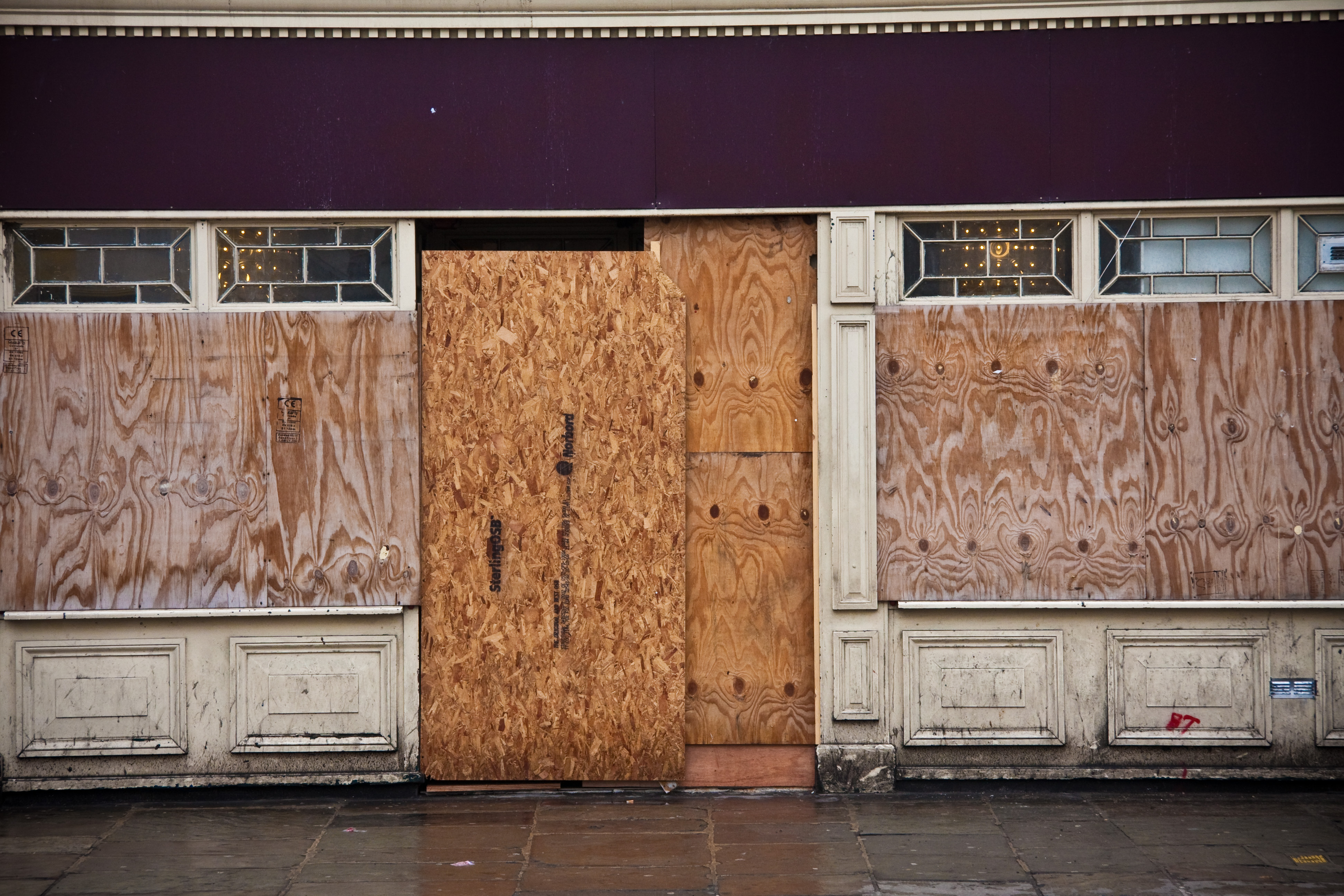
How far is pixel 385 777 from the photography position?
22.3ft

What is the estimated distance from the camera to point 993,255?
6793 millimetres

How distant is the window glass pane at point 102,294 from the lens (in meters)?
Result: 6.76

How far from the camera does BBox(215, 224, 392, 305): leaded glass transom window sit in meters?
6.77

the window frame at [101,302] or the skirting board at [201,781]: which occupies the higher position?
the window frame at [101,302]

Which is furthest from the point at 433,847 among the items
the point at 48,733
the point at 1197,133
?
the point at 1197,133

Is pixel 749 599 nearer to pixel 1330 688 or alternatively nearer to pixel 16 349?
pixel 1330 688

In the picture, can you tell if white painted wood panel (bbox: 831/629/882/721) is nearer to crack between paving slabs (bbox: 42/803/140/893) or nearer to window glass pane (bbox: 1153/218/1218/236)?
window glass pane (bbox: 1153/218/1218/236)

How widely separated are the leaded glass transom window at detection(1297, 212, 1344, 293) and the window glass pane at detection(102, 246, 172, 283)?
6308 millimetres

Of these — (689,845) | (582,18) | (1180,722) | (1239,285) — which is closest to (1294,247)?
(1239,285)

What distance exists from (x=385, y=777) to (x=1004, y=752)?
137 inches

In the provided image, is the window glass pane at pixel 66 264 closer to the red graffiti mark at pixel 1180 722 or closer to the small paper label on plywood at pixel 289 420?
the small paper label on plywood at pixel 289 420

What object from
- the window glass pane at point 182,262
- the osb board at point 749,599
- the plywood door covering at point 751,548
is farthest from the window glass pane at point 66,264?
the osb board at point 749,599

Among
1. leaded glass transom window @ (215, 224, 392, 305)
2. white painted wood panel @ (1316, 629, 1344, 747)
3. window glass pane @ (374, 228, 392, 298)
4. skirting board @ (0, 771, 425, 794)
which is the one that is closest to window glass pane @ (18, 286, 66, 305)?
leaded glass transom window @ (215, 224, 392, 305)

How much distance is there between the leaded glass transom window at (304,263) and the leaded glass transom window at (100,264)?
0.25 metres
